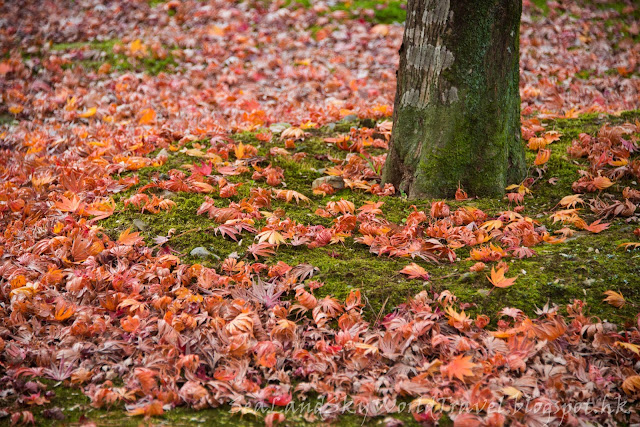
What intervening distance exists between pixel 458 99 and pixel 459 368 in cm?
214

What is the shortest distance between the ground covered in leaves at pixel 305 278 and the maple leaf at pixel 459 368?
0.01 meters

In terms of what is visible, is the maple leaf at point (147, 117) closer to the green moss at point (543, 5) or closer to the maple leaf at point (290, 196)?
the maple leaf at point (290, 196)

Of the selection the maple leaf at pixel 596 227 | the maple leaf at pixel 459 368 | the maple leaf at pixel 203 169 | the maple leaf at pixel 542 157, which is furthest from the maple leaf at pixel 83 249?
the maple leaf at pixel 542 157

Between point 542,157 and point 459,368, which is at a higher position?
point 542,157

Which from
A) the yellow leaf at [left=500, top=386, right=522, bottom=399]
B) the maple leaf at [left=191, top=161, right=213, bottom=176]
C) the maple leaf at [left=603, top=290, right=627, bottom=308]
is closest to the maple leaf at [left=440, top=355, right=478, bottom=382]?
the yellow leaf at [left=500, top=386, right=522, bottom=399]

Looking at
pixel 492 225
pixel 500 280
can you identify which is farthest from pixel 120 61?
pixel 500 280

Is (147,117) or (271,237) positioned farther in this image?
(147,117)

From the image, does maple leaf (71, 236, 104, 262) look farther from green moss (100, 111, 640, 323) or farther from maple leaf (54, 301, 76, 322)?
maple leaf (54, 301, 76, 322)

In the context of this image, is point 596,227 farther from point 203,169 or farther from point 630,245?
point 203,169

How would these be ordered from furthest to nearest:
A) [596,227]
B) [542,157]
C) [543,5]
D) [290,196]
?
[543,5] → [542,157] → [290,196] → [596,227]

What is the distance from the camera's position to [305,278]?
10.3 ft

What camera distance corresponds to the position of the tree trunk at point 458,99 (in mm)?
3738

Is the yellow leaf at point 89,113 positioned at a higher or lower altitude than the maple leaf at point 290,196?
A: higher

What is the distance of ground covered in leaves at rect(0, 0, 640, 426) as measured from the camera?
2.43 meters
